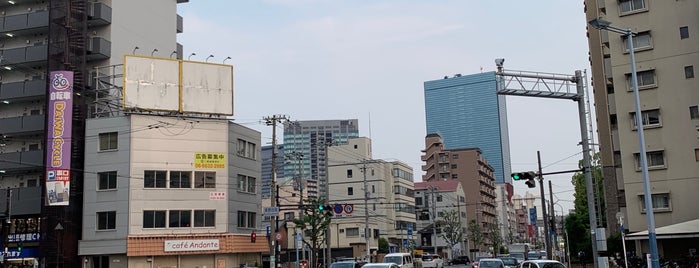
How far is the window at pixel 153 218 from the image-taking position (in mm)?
46125

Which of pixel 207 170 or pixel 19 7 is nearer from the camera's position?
pixel 207 170

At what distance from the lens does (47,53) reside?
50750 millimetres

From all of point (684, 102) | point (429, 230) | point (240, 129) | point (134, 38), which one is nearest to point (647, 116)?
point (684, 102)

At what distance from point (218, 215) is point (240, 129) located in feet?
24.6

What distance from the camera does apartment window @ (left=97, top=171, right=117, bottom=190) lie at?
46.9 metres

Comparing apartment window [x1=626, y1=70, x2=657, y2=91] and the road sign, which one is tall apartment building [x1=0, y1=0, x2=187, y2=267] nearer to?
the road sign

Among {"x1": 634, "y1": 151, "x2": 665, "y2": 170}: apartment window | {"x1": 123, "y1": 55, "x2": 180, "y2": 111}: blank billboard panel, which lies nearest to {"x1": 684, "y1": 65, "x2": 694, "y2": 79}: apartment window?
{"x1": 634, "y1": 151, "x2": 665, "y2": 170}: apartment window

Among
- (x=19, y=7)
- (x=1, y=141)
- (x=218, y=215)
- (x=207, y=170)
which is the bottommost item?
(x=218, y=215)

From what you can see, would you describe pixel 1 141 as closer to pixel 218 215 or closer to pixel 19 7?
pixel 19 7

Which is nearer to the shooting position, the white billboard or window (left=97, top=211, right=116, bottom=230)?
window (left=97, top=211, right=116, bottom=230)

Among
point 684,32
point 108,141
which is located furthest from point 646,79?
point 108,141

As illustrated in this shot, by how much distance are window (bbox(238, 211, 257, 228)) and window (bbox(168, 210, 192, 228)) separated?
487cm

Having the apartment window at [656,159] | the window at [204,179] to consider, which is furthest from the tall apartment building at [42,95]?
the apartment window at [656,159]

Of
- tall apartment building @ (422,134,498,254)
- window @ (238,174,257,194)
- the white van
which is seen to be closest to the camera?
the white van
